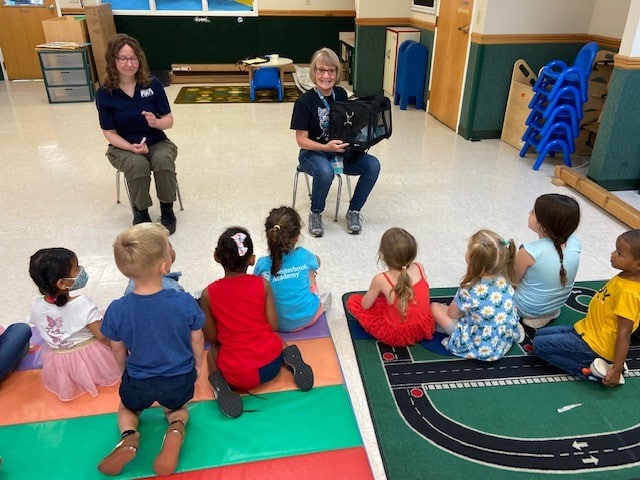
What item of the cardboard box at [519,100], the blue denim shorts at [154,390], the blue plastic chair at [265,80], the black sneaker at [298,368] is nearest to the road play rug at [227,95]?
the blue plastic chair at [265,80]

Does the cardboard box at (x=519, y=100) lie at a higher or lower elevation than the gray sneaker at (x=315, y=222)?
higher

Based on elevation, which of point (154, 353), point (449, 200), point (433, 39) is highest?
point (433, 39)

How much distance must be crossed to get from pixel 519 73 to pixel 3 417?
4762 millimetres

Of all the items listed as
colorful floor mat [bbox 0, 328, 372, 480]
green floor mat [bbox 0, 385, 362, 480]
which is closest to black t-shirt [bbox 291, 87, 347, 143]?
colorful floor mat [bbox 0, 328, 372, 480]

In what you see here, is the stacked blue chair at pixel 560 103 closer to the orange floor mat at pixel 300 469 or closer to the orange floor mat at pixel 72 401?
the orange floor mat at pixel 72 401

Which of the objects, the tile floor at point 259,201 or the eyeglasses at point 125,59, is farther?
the eyeglasses at point 125,59

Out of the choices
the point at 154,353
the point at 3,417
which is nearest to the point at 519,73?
the point at 154,353

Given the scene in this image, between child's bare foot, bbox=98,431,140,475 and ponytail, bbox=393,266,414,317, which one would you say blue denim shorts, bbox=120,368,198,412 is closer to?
child's bare foot, bbox=98,431,140,475

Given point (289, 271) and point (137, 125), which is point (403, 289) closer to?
point (289, 271)

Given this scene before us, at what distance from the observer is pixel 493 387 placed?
6.40ft

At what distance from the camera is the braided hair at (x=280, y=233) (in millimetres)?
1954

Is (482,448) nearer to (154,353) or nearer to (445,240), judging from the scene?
(154,353)

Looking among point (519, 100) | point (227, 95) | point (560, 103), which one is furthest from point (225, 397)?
point (227, 95)

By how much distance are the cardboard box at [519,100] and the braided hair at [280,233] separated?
342 cm
